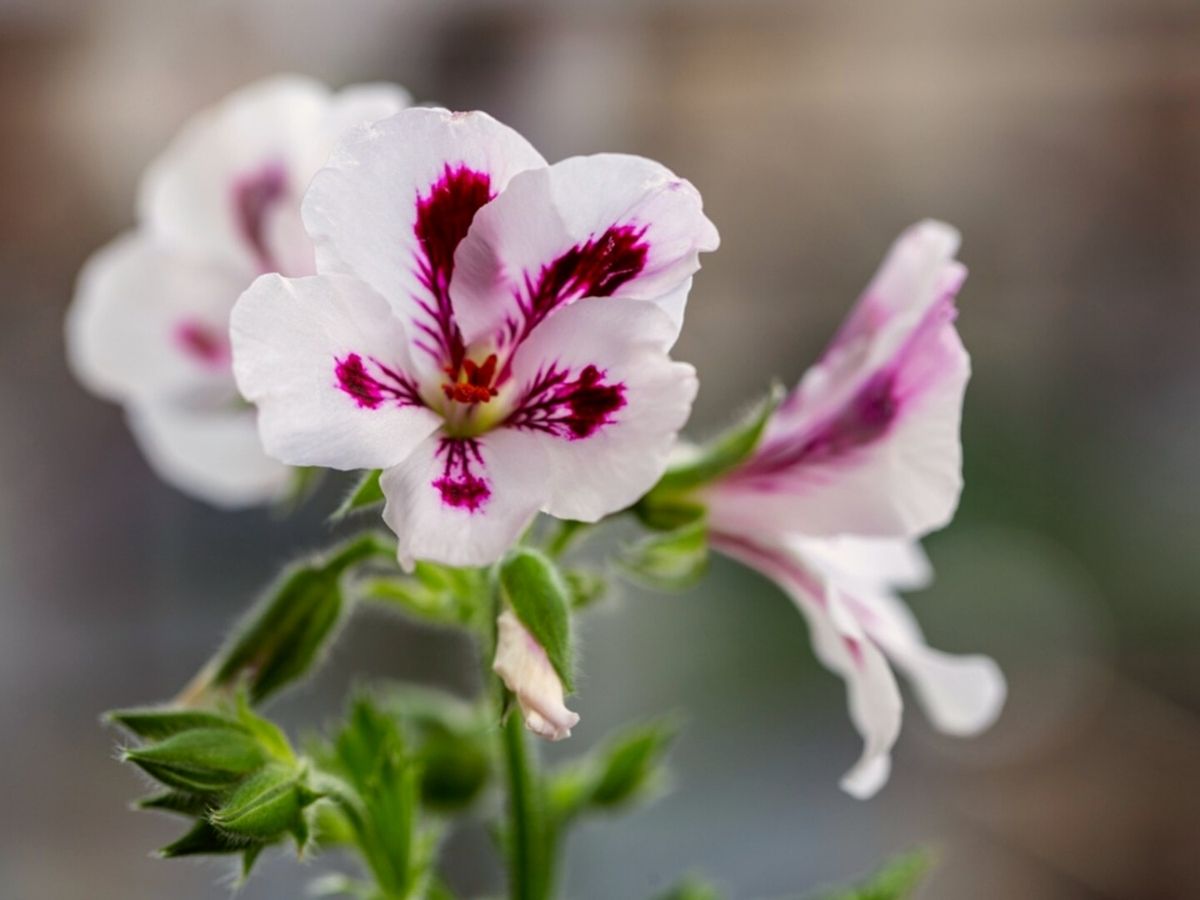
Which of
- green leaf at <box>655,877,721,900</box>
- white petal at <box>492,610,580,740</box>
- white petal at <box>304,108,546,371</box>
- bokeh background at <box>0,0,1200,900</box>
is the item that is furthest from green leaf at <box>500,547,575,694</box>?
bokeh background at <box>0,0,1200,900</box>

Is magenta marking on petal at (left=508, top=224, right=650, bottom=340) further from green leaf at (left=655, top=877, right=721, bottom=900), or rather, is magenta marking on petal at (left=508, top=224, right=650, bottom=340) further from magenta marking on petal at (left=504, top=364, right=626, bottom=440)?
green leaf at (left=655, top=877, right=721, bottom=900)

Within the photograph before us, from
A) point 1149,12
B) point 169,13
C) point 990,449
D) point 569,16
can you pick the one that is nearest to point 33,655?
point 169,13

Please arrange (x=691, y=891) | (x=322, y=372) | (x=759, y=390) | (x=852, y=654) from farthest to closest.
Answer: (x=759, y=390) < (x=691, y=891) < (x=852, y=654) < (x=322, y=372)

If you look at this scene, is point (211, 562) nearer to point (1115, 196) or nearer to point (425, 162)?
point (1115, 196)

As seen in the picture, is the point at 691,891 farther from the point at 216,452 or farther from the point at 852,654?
the point at 216,452

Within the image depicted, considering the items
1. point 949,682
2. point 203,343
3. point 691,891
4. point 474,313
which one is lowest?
point 691,891

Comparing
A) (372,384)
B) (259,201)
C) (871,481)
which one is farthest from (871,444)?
(259,201)

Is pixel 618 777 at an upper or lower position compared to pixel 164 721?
lower
